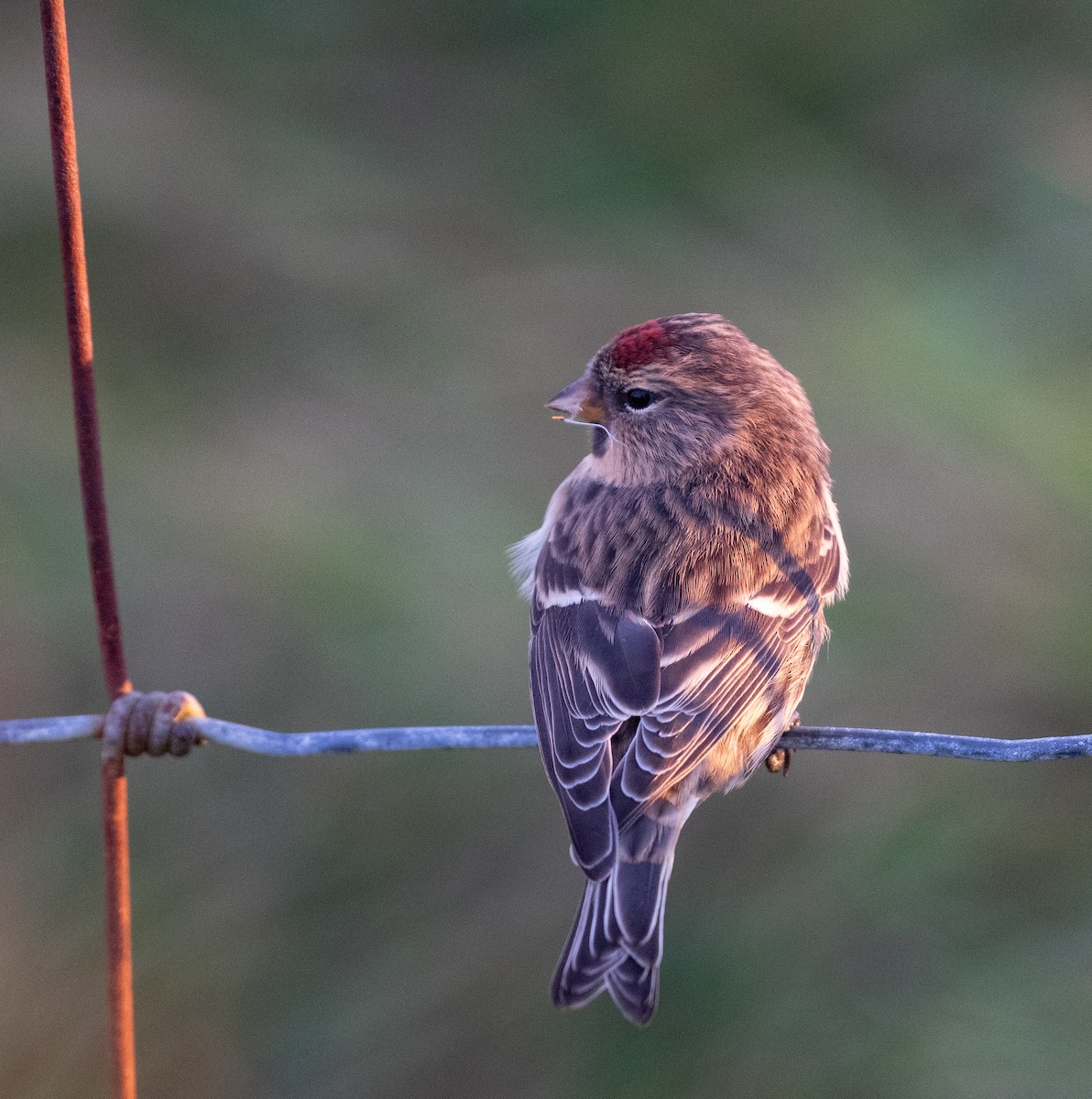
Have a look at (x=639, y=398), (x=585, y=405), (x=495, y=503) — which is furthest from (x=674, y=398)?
(x=495, y=503)

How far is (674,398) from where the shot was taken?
303cm

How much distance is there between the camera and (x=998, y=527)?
483cm

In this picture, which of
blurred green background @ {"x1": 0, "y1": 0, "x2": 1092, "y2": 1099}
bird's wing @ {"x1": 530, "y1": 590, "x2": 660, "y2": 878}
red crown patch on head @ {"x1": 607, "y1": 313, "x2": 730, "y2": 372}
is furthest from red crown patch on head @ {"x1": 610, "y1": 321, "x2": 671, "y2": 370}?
blurred green background @ {"x1": 0, "y1": 0, "x2": 1092, "y2": 1099}

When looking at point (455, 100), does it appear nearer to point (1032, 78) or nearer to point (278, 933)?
point (1032, 78)

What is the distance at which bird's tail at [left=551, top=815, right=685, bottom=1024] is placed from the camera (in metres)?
2.19

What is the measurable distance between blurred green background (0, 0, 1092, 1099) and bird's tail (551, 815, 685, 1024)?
4.58 ft

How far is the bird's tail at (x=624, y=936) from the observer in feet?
7.17

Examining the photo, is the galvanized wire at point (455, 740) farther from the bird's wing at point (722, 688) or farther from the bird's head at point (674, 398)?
the bird's head at point (674, 398)

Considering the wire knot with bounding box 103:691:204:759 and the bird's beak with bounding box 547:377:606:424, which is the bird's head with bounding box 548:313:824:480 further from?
the wire knot with bounding box 103:691:204:759

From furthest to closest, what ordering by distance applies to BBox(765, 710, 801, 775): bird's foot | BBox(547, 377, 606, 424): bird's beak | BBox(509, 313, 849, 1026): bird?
BBox(547, 377, 606, 424): bird's beak
BBox(765, 710, 801, 775): bird's foot
BBox(509, 313, 849, 1026): bird

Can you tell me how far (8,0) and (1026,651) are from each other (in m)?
4.88

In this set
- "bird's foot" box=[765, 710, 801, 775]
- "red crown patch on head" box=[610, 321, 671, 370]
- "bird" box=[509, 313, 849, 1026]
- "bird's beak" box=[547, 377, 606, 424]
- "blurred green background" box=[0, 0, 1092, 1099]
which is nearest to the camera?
"bird" box=[509, 313, 849, 1026]

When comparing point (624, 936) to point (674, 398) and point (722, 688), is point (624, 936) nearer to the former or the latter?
point (722, 688)

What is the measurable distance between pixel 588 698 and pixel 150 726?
2.45ft
